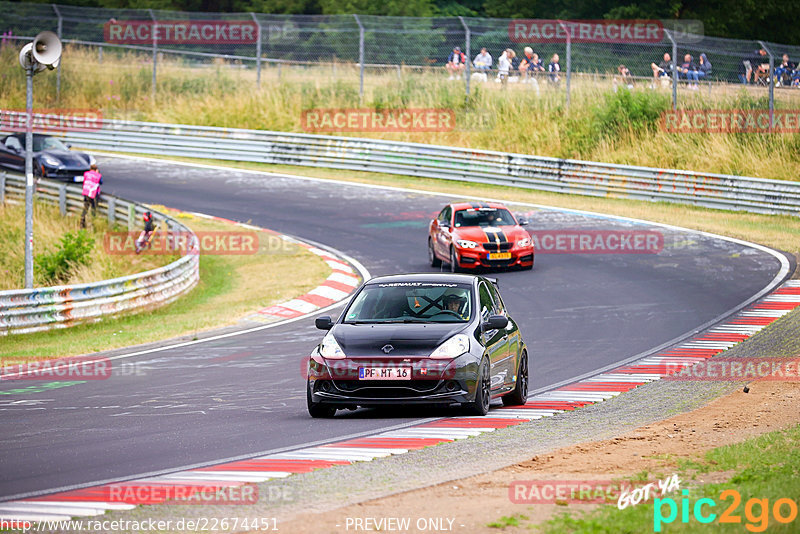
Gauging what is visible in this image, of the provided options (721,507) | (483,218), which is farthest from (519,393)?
(483,218)

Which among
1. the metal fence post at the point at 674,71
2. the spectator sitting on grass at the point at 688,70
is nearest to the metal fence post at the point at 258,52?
the metal fence post at the point at 674,71

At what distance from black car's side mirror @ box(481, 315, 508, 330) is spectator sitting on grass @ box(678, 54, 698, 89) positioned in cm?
2434

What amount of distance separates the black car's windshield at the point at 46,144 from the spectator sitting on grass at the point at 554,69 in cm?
1537

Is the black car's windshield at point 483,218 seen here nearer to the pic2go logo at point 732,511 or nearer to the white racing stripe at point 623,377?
the white racing stripe at point 623,377

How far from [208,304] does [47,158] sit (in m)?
13.8

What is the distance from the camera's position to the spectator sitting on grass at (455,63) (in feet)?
126

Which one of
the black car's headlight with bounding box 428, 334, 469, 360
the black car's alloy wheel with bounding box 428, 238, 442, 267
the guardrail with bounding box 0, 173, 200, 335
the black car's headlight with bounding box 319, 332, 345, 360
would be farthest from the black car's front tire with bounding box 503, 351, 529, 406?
the black car's alloy wheel with bounding box 428, 238, 442, 267

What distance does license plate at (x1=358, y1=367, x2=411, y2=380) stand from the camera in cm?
1077

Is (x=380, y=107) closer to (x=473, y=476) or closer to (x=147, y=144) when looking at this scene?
(x=147, y=144)

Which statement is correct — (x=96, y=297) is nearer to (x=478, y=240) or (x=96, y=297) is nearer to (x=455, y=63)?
(x=478, y=240)

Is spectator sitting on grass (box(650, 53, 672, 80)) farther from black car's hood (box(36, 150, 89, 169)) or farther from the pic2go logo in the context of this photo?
the pic2go logo

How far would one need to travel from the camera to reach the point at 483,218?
24.5 meters

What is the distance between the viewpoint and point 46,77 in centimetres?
4622

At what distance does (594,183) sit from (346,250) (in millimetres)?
9881
